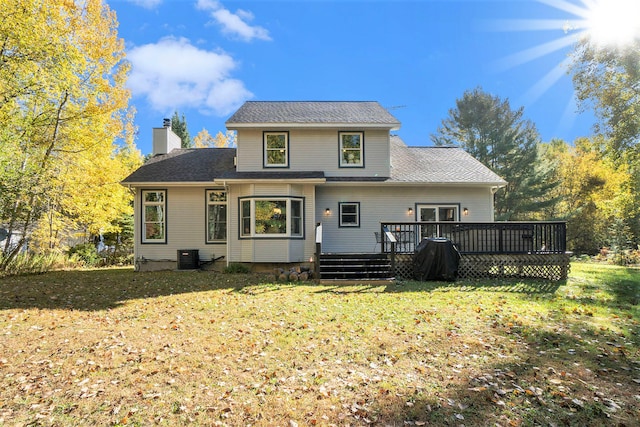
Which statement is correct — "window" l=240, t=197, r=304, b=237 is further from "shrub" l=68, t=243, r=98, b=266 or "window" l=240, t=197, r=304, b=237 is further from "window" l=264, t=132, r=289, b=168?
"shrub" l=68, t=243, r=98, b=266

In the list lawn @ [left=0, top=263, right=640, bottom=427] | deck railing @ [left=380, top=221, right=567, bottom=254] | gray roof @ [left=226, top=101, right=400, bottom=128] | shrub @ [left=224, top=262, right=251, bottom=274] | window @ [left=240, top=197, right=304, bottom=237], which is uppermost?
gray roof @ [left=226, top=101, right=400, bottom=128]

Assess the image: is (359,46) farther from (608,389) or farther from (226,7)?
(608,389)

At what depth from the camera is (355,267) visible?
1055 centimetres

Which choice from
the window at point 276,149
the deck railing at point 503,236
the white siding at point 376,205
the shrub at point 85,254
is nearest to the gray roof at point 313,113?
the window at point 276,149

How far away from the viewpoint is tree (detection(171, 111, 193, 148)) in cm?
3900

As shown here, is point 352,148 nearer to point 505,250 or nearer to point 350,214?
point 350,214

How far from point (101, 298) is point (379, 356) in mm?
6835

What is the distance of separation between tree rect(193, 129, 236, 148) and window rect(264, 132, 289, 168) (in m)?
20.2

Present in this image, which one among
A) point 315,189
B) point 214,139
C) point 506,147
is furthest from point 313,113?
point 214,139

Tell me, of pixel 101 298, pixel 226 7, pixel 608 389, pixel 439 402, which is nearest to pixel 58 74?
pixel 226 7

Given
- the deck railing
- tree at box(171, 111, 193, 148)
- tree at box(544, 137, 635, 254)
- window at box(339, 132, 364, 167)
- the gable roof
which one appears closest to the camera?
the deck railing

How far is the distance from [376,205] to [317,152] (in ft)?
10.2

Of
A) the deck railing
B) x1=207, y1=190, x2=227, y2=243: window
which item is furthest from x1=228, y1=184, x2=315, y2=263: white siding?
the deck railing

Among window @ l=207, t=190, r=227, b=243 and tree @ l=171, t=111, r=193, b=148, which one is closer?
window @ l=207, t=190, r=227, b=243
